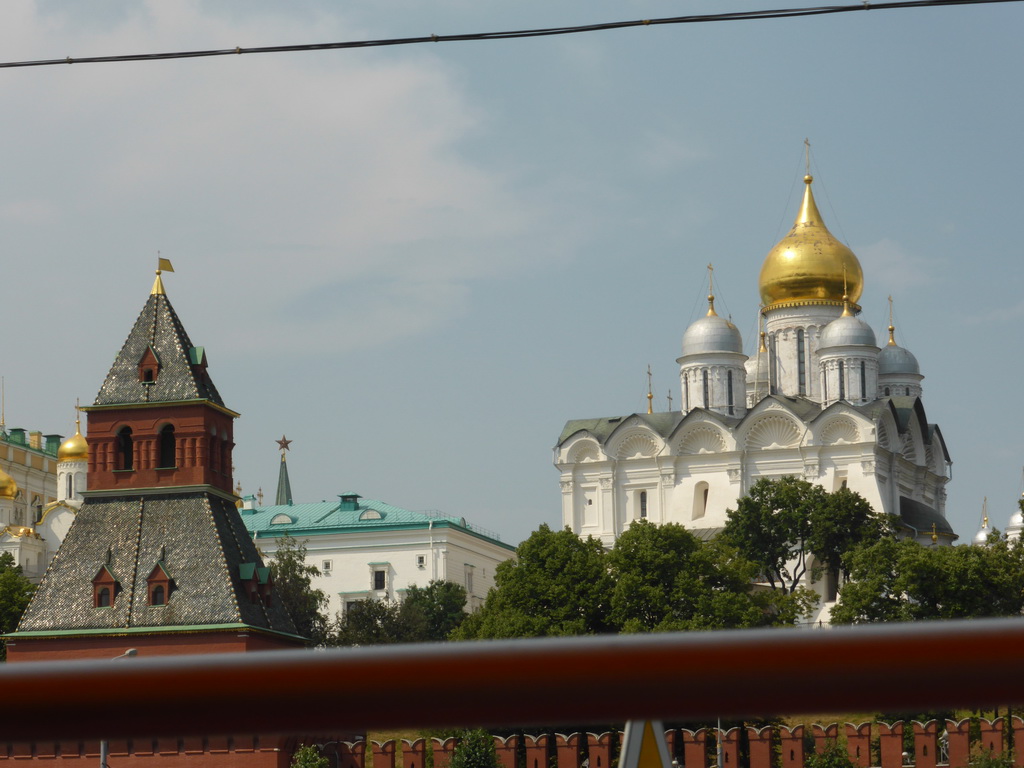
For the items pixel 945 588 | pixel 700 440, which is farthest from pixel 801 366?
pixel 945 588

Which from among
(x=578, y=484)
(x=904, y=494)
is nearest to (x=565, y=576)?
(x=578, y=484)

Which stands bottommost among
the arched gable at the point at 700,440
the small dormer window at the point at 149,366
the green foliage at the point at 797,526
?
the green foliage at the point at 797,526

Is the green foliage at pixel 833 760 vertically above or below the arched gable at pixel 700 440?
below

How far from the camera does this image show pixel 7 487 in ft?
278

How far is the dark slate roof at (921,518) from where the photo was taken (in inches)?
2638

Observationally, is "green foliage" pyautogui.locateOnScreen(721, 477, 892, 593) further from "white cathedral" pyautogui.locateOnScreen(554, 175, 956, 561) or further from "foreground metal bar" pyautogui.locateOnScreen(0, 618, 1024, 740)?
"foreground metal bar" pyautogui.locateOnScreen(0, 618, 1024, 740)

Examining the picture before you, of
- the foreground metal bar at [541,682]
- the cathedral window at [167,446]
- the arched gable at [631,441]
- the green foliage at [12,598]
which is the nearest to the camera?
the foreground metal bar at [541,682]

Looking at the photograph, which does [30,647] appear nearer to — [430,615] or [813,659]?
[430,615]

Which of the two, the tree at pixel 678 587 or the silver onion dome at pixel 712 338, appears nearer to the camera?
the tree at pixel 678 587

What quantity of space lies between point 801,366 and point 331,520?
81.8ft

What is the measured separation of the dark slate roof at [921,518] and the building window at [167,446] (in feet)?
109

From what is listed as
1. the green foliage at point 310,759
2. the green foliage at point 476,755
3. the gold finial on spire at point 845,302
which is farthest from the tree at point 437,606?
the green foliage at point 310,759

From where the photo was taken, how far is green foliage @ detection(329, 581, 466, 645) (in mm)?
61347

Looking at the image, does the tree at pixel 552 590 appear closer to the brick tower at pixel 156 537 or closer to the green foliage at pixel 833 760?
the brick tower at pixel 156 537
